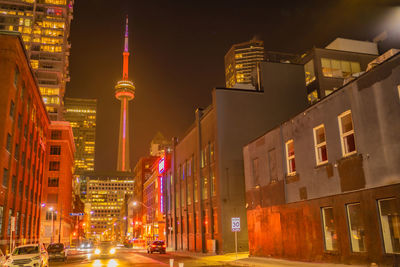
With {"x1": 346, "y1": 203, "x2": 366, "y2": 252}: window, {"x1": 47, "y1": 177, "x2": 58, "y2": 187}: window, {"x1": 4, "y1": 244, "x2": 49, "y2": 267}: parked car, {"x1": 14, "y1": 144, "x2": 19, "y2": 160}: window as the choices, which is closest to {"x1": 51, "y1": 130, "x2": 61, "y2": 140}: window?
{"x1": 47, "y1": 177, "x2": 58, "y2": 187}: window

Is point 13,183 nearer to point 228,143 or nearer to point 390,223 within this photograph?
point 228,143

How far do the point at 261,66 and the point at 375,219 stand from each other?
25.6 meters

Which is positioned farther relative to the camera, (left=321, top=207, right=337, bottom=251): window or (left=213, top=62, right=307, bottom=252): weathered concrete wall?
(left=213, top=62, right=307, bottom=252): weathered concrete wall

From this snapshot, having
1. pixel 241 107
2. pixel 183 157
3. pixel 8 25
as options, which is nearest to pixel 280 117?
pixel 241 107

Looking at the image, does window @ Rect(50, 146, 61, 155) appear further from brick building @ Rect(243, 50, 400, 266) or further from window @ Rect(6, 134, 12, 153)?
brick building @ Rect(243, 50, 400, 266)

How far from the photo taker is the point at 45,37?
11931 cm

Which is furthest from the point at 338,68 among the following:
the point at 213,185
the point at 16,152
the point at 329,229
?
the point at 16,152

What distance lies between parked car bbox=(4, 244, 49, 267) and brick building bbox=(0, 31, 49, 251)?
56.6 ft

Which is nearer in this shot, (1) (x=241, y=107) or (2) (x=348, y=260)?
(2) (x=348, y=260)

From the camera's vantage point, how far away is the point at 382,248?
15.5 m

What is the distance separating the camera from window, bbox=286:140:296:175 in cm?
2402

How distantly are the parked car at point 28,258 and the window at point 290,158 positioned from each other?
15.7 metres

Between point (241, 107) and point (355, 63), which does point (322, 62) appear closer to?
point (355, 63)

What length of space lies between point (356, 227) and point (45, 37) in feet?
400
